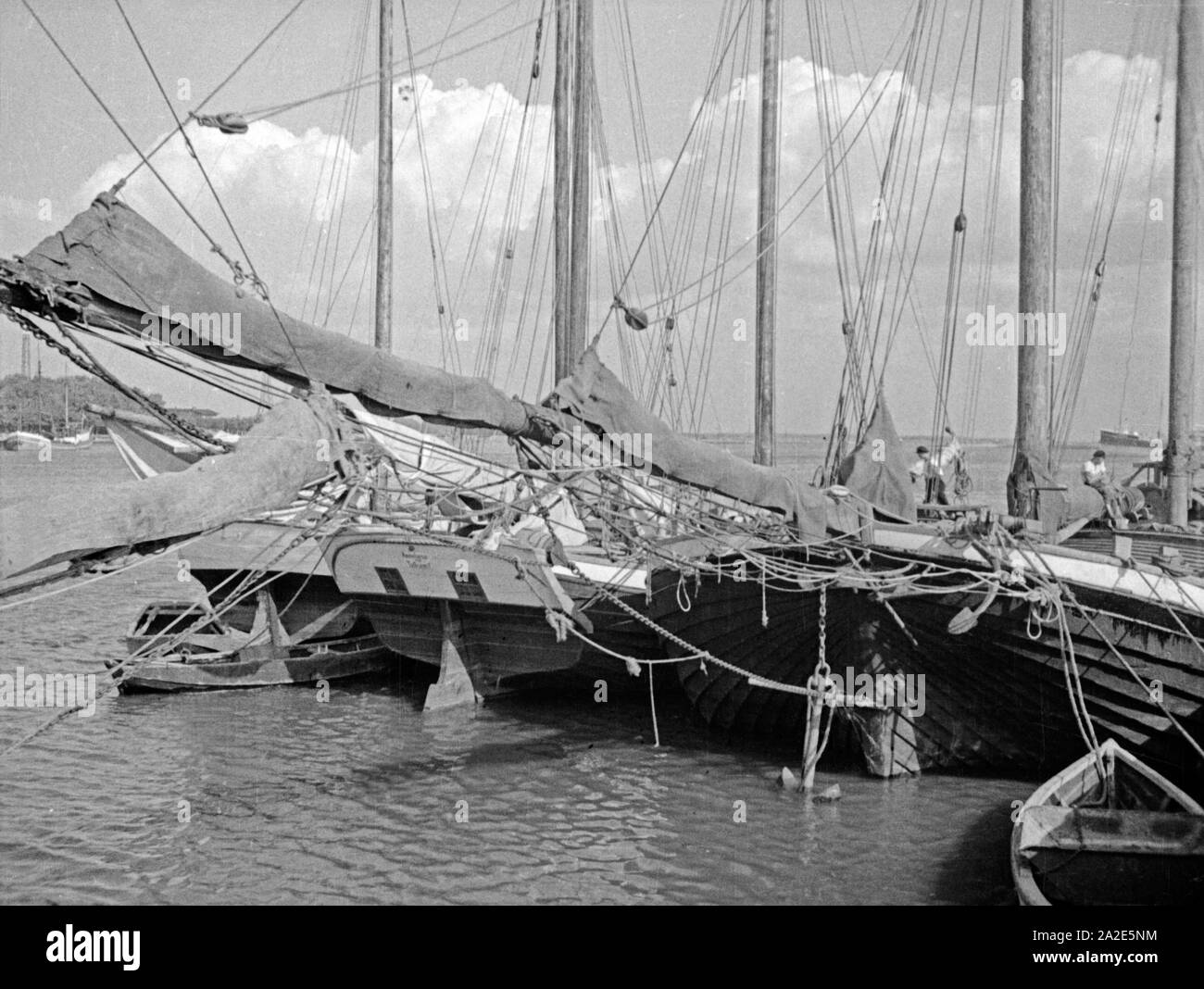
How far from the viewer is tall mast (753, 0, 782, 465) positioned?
57.5ft

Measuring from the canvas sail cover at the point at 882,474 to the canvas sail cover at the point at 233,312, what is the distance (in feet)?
15.6

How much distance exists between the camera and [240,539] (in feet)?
57.1

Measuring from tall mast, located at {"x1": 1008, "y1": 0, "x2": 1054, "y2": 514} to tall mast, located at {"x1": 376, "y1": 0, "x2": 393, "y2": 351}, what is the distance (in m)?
12.7

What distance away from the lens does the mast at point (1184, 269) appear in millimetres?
17391

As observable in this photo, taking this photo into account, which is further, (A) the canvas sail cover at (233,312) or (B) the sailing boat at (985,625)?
(B) the sailing boat at (985,625)

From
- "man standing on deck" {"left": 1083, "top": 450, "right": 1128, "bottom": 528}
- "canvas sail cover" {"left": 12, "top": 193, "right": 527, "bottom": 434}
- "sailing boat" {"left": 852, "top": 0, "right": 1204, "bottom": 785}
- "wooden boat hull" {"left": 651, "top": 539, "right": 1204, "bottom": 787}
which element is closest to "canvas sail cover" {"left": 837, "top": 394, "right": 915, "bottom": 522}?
"sailing boat" {"left": 852, "top": 0, "right": 1204, "bottom": 785}

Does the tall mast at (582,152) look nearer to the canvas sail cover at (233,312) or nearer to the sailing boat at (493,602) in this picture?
the sailing boat at (493,602)

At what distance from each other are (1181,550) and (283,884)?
9.37m

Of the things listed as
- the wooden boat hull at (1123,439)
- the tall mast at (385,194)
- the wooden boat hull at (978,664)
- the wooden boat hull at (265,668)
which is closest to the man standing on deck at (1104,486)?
the wooden boat hull at (978,664)

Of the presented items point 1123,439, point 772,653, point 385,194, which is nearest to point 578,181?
point 385,194

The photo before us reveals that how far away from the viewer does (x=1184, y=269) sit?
1834 centimetres

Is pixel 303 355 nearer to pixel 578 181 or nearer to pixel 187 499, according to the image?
pixel 187 499
